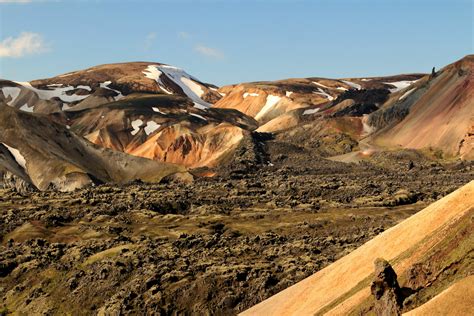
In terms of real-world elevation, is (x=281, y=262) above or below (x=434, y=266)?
below

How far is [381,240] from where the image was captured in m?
70.8

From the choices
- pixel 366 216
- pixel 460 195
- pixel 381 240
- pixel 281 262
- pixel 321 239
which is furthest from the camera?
pixel 366 216

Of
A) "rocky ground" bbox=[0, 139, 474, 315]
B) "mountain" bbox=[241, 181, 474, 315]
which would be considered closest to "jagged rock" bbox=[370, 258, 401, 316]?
"mountain" bbox=[241, 181, 474, 315]

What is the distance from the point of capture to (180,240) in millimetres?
125625

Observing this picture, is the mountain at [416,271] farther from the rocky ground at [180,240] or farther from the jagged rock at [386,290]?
the rocky ground at [180,240]

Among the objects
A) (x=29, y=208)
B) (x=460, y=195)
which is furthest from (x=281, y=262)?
(x=29, y=208)

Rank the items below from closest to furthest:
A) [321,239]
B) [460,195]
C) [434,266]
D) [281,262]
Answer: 1. [434,266]
2. [460,195]
3. [281,262]
4. [321,239]

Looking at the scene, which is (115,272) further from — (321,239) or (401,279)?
(401,279)

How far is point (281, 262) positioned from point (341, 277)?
37.0 meters

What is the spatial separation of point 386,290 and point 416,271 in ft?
11.4

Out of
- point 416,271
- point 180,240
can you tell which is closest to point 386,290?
point 416,271

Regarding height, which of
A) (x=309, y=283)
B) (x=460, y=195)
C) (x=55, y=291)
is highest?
(x=460, y=195)

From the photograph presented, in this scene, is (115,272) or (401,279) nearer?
Answer: (401,279)

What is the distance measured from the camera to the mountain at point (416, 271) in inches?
2076
